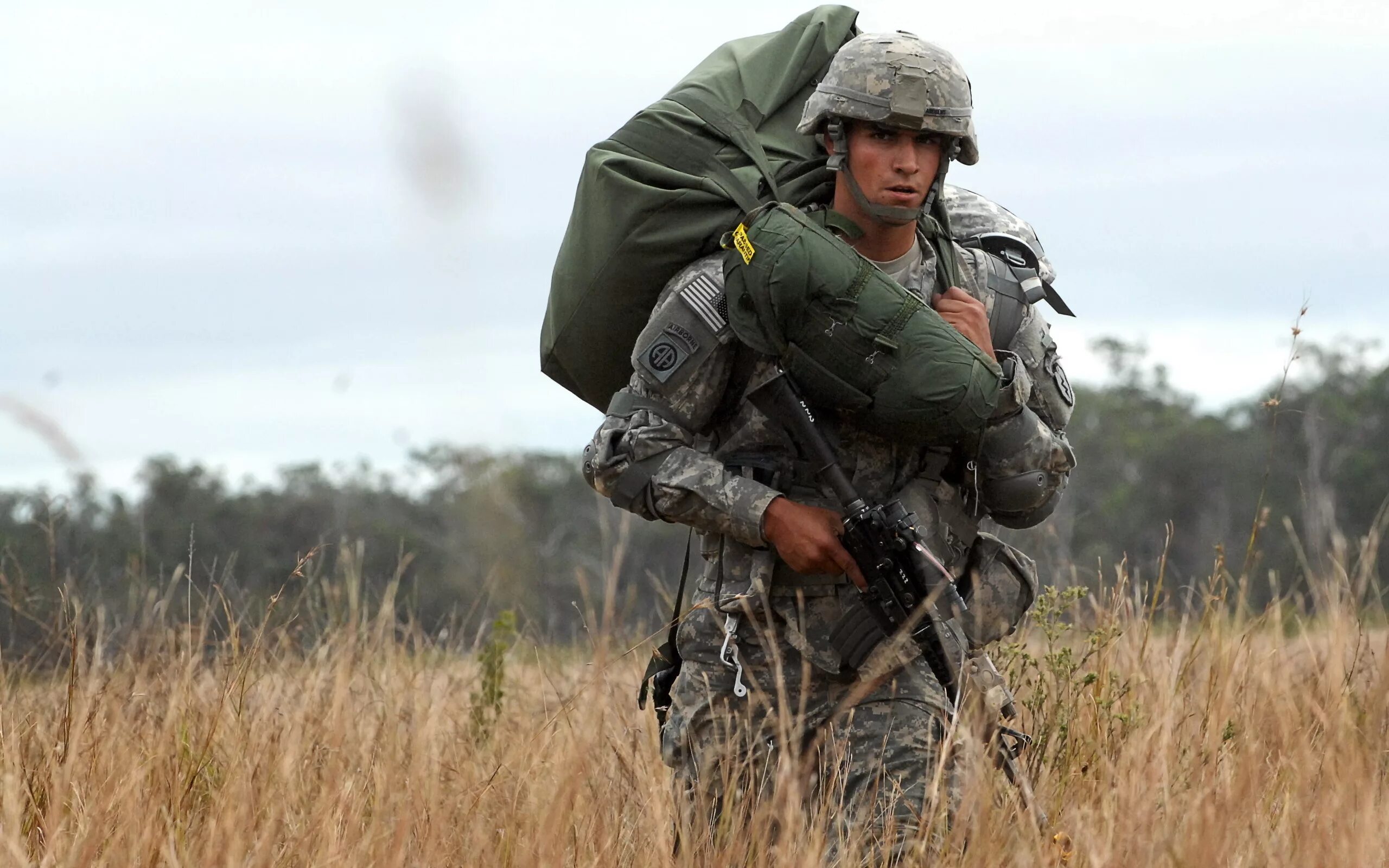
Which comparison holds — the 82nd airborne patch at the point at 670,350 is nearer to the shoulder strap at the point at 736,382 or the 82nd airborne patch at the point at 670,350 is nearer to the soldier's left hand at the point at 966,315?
the shoulder strap at the point at 736,382

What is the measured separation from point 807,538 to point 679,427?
0.39 metres

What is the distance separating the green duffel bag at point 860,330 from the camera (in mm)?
3301

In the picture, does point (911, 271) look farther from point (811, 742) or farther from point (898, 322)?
point (811, 742)

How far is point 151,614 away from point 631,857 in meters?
1.92

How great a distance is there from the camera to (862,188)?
3588 mm

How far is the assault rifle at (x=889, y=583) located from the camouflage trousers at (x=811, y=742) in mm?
92

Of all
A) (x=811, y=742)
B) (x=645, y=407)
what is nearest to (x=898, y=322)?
(x=645, y=407)

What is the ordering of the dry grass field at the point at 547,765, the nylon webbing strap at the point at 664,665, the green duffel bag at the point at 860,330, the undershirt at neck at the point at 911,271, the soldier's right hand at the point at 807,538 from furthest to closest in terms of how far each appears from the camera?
the nylon webbing strap at the point at 664,665, the undershirt at neck at the point at 911,271, the soldier's right hand at the point at 807,538, the green duffel bag at the point at 860,330, the dry grass field at the point at 547,765

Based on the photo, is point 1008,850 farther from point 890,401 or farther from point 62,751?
point 62,751

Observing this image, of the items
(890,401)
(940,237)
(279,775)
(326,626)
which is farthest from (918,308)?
(326,626)

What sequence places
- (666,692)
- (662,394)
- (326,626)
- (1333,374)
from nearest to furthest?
1. (662,394)
2. (666,692)
3. (326,626)
4. (1333,374)

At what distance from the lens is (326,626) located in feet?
16.2

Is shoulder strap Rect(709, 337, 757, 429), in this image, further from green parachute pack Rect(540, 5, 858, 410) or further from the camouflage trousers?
the camouflage trousers

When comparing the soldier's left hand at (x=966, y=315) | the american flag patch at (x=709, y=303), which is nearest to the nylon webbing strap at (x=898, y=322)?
the soldier's left hand at (x=966, y=315)
